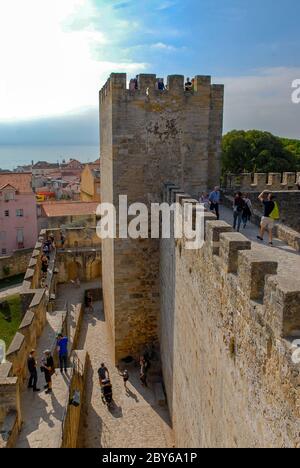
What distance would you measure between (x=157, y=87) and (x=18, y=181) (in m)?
26.5

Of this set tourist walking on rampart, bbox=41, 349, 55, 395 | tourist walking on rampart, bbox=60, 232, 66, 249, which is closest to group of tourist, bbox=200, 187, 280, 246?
tourist walking on rampart, bbox=41, 349, 55, 395

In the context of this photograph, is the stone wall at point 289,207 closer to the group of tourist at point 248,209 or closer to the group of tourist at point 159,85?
the group of tourist at point 248,209

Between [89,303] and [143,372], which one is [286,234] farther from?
[89,303]

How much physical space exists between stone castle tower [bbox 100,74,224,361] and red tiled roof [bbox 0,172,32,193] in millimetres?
23398

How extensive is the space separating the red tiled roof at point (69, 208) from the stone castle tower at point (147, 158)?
64.9 feet

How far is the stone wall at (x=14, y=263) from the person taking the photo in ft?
90.4

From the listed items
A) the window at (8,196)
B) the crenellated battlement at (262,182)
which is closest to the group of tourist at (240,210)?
the crenellated battlement at (262,182)

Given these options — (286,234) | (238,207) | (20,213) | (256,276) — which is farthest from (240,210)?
(20,213)

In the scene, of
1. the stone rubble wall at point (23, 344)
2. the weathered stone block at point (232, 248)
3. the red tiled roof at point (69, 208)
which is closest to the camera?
the weathered stone block at point (232, 248)

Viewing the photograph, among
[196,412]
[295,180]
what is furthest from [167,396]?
[295,180]

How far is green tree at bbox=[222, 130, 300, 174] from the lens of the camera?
31.9 m

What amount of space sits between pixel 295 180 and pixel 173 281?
861 centimetres
